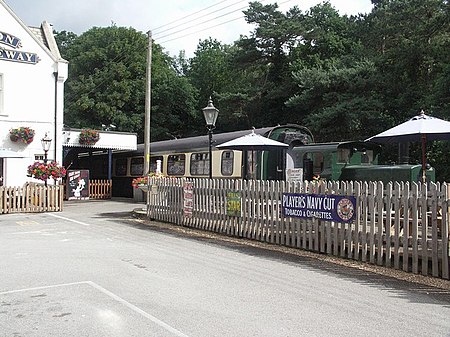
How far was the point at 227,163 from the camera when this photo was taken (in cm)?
1806

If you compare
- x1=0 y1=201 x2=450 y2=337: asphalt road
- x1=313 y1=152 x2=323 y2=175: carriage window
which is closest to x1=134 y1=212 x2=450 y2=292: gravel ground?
x1=0 y1=201 x2=450 y2=337: asphalt road

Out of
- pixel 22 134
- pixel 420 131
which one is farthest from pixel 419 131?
pixel 22 134

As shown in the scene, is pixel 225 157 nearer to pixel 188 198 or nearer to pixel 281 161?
pixel 281 161

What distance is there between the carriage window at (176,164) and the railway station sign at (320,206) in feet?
36.2

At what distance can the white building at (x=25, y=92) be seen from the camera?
2034cm

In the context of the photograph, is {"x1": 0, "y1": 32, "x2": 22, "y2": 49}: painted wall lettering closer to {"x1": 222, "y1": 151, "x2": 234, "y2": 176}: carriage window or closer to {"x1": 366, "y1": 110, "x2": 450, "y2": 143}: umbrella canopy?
{"x1": 222, "y1": 151, "x2": 234, "y2": 176}: carriage window

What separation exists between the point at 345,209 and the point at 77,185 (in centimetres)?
1892

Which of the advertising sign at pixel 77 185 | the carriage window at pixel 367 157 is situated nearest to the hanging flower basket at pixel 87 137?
the advertising sign at pixel 77 185

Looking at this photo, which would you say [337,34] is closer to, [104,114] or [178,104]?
[178,104]

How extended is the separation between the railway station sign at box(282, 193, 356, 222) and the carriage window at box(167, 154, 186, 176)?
11035mm

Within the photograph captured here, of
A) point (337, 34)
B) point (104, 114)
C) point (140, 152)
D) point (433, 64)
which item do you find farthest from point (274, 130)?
point (104, 114)

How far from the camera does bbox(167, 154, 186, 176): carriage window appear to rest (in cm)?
2070

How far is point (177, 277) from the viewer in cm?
721

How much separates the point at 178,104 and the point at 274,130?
88.8ft
